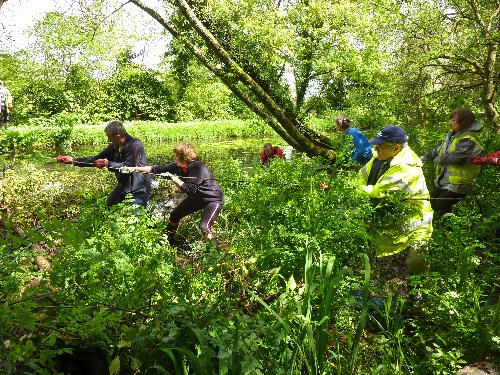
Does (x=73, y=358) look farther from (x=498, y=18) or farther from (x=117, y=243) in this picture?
(x=498, y=18)

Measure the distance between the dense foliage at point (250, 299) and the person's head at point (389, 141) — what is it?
1.45ft

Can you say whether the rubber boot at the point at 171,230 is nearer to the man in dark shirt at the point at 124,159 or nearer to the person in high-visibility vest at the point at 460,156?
the man in dark shirt at the point at 124,159

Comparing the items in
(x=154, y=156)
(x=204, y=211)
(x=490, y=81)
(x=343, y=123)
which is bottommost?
(x=154, y=156)

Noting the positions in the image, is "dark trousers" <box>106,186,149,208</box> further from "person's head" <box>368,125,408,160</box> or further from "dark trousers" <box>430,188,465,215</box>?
"dark trousers" <box>430,188,465,215</box>

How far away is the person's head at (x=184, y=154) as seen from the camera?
5477 mm

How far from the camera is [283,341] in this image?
7.34ft

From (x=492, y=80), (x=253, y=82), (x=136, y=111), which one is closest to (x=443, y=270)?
(x=253, y=82)

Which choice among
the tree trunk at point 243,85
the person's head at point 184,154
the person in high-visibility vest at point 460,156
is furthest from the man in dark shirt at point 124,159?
the person in high-visibility vest at point 460,156

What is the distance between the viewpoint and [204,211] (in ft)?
Result: 17.7

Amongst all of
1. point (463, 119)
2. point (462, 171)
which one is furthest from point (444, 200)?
point (463, 119)

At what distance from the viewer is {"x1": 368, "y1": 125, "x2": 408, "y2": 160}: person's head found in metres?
3.56

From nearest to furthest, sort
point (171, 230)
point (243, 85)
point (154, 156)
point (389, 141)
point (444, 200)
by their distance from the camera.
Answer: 1. point (389, 141)
2. point (444, 200)
3. point (171, 230)
4. point (243, 85)
5. point (154, 156)

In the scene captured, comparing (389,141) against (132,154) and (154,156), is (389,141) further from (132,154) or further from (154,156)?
(154,156)

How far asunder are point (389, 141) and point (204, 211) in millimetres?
2717
